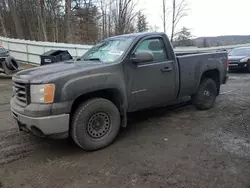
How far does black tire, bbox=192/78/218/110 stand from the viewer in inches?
221

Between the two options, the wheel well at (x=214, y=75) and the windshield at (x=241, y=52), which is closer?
the wheel well at (x=214, y=75)

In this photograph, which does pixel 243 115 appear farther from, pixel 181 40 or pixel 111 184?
pixel 181 40

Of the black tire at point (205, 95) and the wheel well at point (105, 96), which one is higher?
the wheel well at point (105, 96)

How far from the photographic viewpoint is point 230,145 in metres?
3.82

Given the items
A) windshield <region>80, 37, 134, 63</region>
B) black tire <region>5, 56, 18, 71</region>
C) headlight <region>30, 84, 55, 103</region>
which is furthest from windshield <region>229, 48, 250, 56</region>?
headlight <region>30, 84, 55, 103</region>

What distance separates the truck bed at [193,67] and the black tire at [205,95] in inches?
12.5

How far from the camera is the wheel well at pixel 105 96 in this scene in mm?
3592

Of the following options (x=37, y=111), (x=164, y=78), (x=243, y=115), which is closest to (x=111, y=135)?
(x=37, y=111)

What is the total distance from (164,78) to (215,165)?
6.42ft

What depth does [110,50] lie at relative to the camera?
4.34 meters

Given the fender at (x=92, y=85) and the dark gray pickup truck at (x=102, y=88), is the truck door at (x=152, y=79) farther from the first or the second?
the fender at (x=92, y=85)

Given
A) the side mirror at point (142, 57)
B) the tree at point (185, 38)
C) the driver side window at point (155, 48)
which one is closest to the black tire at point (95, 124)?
the side mirror at point (142, 57)

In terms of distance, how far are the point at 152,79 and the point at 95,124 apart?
56.3 inches

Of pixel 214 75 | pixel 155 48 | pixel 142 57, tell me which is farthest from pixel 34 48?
pixel 142 57
